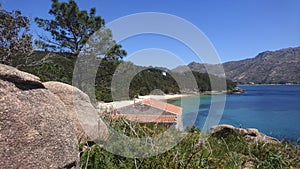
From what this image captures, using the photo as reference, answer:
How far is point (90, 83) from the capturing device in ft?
42.5

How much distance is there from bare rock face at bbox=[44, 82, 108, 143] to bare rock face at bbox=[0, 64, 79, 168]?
4.09 ft

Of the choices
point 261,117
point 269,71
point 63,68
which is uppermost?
point 269,71

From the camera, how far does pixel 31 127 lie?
2.49 metres

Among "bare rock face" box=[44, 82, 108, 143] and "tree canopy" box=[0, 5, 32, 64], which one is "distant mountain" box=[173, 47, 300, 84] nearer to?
"tree canopy" box=[0, 5, 32, 64]

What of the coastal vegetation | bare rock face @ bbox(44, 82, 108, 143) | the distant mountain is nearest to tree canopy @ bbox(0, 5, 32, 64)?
the coastal vegetation

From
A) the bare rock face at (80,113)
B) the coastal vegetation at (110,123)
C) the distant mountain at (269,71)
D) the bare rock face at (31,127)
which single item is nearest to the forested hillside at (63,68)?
the coastal vegetation at (110,123)

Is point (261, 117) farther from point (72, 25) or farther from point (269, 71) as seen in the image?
point (269, 71)

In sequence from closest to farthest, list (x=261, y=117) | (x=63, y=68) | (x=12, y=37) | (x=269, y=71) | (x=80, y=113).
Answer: (x=80, y=113), (x=12, y=37), (x=63, y=68), (x=261, y=117), (x=269, y=71)

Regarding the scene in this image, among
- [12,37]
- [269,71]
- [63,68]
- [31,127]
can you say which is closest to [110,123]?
[31,127]

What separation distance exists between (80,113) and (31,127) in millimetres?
1722

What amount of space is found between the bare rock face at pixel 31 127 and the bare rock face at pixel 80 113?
1247 millimetres

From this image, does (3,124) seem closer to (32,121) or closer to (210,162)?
(32,121)

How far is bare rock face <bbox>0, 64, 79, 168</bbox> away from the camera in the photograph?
2.35 metres

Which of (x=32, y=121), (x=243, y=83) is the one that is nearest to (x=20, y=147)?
(x=32, y=121)
